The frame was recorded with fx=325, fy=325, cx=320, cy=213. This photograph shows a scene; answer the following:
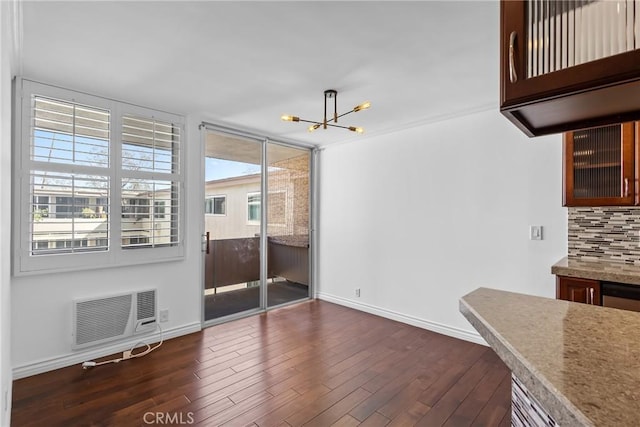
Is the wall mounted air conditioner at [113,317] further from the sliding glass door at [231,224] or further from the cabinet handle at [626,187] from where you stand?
the cabinet handle at [626,187]

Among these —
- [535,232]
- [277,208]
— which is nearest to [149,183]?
[277,208]

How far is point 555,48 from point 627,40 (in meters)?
0.14

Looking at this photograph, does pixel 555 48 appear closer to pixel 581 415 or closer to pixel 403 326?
pixel 581 415

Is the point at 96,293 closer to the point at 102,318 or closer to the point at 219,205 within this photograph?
the point at 102,318

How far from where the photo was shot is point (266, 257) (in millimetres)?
4555

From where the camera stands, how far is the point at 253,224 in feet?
14.6

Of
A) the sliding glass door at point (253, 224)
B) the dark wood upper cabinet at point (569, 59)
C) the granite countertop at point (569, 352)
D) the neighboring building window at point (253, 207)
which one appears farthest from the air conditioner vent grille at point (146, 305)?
the dark wood upper cabinet at point (569, 59)

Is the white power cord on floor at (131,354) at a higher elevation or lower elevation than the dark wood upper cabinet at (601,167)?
lower

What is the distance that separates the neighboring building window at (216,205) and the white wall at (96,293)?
15 cm

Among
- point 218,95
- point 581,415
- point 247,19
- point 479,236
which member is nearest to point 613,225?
point 479,236

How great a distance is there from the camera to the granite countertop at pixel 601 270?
2096 millimetres

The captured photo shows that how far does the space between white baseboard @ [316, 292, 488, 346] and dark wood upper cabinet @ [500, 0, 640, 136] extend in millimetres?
2586

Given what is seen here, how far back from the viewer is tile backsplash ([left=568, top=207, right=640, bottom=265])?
252 centimetres

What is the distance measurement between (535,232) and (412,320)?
5.57 feet
